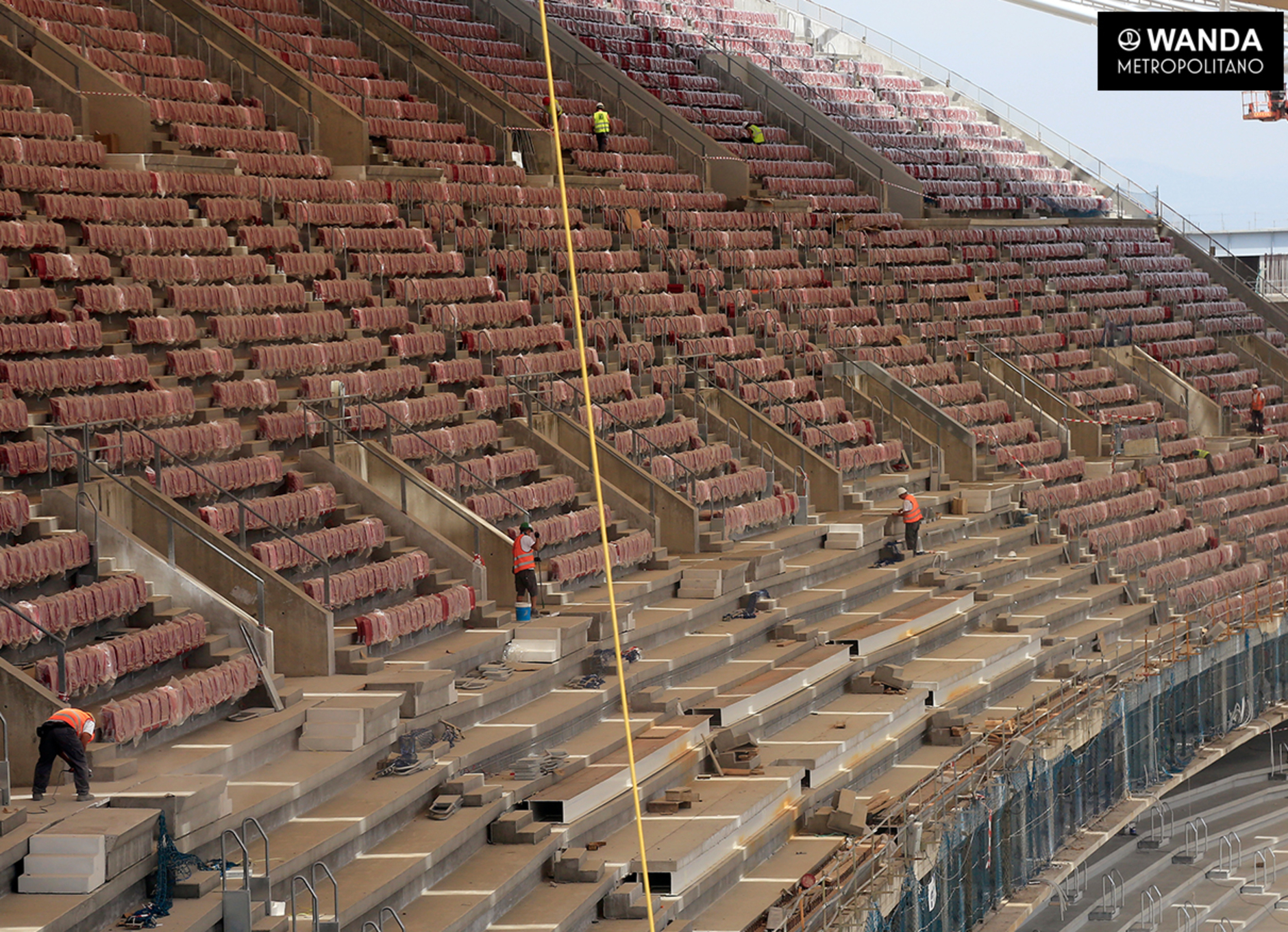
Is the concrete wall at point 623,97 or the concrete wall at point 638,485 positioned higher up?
the concrete wall at point 623,97

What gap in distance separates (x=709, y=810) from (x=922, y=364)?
12.1 metres

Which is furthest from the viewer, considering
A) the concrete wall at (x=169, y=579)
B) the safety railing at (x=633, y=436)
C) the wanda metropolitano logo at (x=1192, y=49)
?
the safety railing at (x=633, y=436)

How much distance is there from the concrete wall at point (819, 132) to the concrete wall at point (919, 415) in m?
6.37

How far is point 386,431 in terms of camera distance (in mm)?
14836

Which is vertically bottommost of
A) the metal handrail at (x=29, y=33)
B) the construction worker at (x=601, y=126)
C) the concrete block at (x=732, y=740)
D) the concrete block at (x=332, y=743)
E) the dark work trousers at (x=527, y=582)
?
the concrete block at (x=732, y=740)

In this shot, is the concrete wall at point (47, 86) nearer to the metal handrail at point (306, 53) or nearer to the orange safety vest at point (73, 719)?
the metal handrail at point (306, 53)

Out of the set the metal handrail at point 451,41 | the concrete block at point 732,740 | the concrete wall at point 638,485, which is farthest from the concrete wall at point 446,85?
the concrete block at point 732,740

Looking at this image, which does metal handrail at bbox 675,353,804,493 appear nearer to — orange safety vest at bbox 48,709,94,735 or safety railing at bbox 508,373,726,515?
safety railing at bbox 508,373,726,515

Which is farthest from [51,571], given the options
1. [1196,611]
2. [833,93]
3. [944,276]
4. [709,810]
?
[833,93]

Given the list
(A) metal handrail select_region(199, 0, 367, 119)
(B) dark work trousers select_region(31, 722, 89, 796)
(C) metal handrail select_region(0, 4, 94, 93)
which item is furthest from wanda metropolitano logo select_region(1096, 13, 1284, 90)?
(A) metal handrail select_region(199, 0, 367, 119)

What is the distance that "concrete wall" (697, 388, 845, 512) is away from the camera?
738 inches

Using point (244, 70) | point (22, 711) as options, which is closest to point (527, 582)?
point (22, 711)

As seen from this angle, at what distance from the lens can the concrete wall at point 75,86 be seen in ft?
52.5

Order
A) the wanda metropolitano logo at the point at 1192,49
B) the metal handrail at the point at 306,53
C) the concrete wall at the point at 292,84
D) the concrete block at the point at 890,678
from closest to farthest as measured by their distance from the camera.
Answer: the wanda metropolitano logo at the point at 1192,49 < the concrete block at the point at 890,678 < the concrete wall at the point at 292,84 < the metal handrail at the point at 306,53
